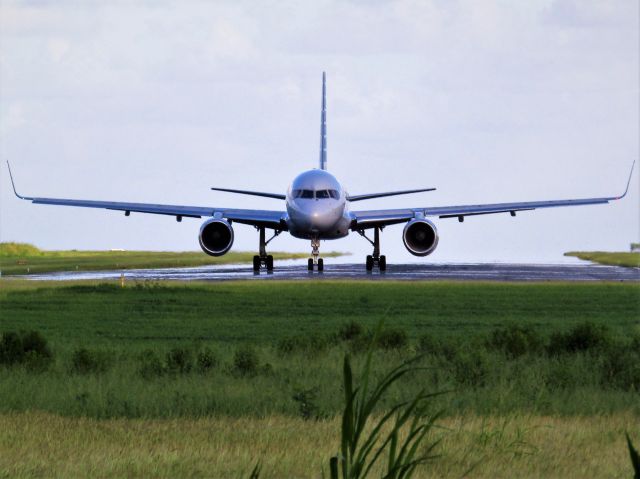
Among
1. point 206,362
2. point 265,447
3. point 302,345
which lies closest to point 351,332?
point 302,345

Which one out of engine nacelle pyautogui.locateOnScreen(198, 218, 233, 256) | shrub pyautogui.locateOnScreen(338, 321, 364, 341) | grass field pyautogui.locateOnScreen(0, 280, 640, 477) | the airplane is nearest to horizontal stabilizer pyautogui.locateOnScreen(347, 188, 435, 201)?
the airplane

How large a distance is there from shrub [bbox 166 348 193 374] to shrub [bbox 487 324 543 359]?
5.52m

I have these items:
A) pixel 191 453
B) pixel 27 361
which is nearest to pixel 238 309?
pixel 27 361

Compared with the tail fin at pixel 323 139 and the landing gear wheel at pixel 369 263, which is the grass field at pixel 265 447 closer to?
the landing gear wheel at pixel 369 263

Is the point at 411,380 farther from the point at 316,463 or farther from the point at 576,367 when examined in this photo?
the point at 316,463

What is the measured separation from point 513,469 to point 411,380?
635 centimetres

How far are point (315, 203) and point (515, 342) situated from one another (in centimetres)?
2661

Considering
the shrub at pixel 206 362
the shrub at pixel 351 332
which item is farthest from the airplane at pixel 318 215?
the shrub at pixel 206 362

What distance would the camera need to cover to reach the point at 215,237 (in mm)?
49031

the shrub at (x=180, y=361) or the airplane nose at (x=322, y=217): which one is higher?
the airplane nose at (x=322, y=217)

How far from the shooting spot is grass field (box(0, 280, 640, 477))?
11867 mm

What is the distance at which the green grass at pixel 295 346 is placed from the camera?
51.0 ft

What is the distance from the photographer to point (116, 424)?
45.6 feet

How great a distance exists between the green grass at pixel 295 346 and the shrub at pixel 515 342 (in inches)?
7.1
